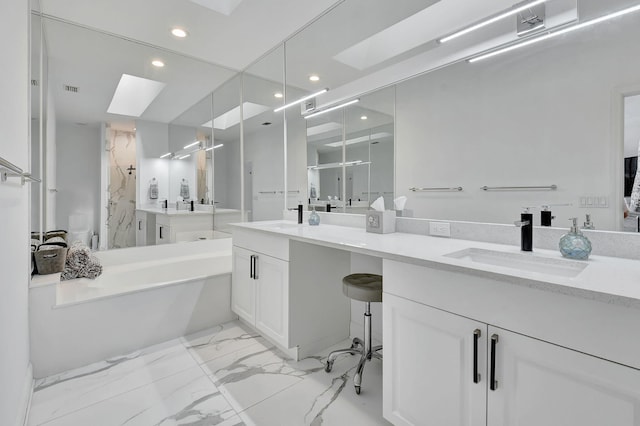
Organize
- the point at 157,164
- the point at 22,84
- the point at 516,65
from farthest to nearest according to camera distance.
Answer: the point at 157,164 → the point at 22,84 → the point at 516,65

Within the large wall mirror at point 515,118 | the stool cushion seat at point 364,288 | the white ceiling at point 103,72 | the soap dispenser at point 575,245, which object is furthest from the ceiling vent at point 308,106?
the soap dispenser at point 575,245

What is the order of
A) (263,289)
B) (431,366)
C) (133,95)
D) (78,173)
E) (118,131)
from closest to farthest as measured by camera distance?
1. (431,366)
2. (263,289)
3. (78,173)
4. (118,131)
5. (133,95)

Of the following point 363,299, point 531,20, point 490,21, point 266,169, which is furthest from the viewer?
point 266,169

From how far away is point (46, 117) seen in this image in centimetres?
231

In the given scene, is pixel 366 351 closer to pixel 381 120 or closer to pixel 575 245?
pixel 575 245

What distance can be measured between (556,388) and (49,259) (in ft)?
8.97

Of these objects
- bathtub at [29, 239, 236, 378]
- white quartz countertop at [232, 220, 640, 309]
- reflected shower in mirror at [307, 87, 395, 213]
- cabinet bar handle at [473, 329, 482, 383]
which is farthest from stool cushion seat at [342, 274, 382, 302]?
bathtub at [29, 239, 236, 378]

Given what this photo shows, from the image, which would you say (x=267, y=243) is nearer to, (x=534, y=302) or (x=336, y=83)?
(x=336, y=83)

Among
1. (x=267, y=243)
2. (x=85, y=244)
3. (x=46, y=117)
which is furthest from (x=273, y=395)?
(x=46, y=117)

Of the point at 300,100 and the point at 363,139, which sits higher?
the point at 300,100

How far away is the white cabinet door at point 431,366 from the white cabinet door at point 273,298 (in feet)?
2.78

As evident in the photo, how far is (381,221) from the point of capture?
6.48 ft

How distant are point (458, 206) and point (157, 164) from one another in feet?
9.63

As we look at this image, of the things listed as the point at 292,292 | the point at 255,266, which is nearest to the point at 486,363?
the point at 292,292
